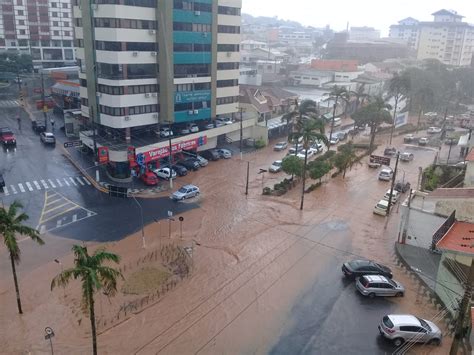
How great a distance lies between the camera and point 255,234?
37.4m

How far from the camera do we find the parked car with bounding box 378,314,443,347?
77.5 feet

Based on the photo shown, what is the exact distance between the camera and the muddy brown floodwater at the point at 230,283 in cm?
2391

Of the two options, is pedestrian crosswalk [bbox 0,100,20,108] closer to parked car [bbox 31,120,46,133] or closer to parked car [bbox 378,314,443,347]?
parked car [bbox 31,120,46,133]

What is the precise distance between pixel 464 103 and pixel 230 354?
12416 cm

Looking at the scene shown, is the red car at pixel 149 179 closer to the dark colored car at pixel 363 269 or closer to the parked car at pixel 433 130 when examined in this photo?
the dark colored car at pixel 363 269

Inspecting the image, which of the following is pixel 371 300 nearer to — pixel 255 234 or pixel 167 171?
pixel 255 234

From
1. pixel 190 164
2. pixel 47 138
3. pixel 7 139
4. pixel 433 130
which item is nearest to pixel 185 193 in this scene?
pixel 190 164

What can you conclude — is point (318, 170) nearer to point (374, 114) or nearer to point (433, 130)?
point (374, 114)

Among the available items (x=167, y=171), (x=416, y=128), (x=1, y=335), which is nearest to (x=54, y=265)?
(x=1, y=335)

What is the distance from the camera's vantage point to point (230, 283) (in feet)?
97.1

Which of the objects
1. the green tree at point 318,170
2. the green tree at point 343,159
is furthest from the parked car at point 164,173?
the green tree at point 343,159

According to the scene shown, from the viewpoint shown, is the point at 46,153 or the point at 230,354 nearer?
the point at 230,354

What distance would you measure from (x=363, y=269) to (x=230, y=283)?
9418 mm

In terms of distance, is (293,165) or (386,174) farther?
(386,174)
